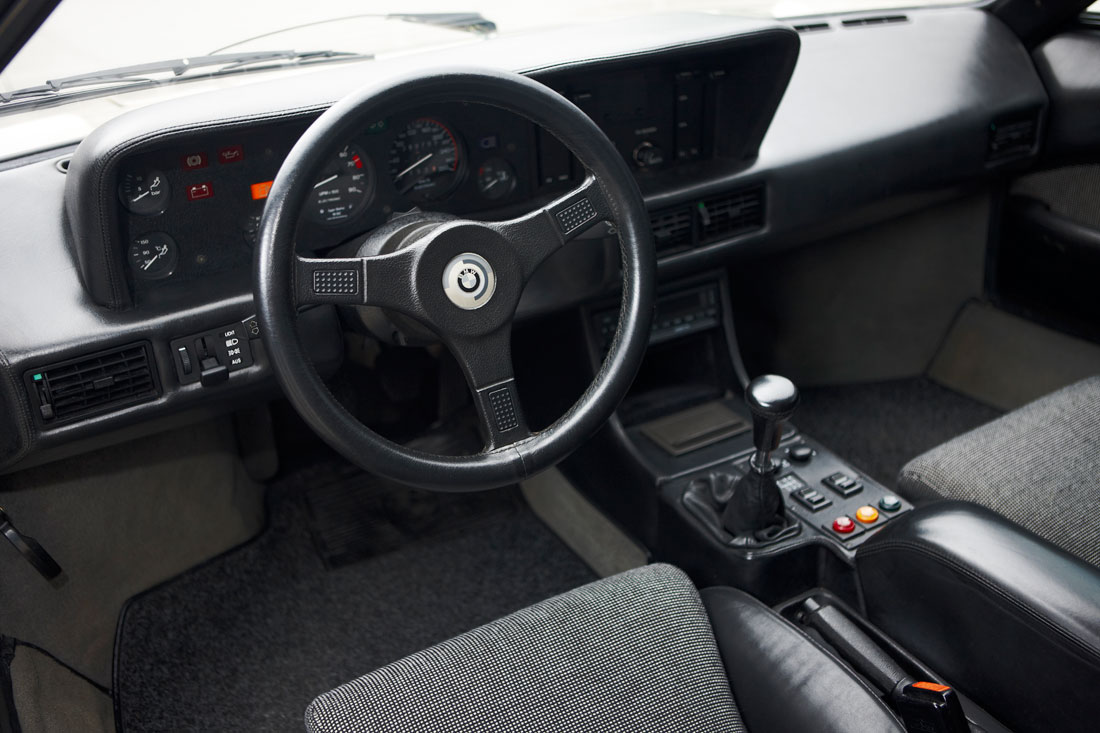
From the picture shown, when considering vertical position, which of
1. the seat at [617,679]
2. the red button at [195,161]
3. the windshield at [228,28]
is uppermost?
the windshield at [228,28]

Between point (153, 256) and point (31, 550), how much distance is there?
56cm

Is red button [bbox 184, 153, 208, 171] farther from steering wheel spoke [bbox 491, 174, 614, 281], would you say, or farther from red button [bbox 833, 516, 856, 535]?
red button [bbox 833, 516, 856, 535]

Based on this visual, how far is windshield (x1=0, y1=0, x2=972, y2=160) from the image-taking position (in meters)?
1.47

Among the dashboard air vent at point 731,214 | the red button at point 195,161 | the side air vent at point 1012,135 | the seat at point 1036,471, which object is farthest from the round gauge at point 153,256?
the side air vent at point 1012,135

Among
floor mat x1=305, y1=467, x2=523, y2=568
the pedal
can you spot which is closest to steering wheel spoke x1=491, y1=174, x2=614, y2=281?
the pedal

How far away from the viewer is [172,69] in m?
1.60

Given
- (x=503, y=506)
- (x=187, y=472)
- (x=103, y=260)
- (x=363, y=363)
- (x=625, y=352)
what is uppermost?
(x=103, y=260)

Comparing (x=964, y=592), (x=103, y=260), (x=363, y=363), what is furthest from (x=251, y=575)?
(x=964, y=592)

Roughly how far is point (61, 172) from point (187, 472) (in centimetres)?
83

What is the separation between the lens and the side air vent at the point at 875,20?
2.30 metres

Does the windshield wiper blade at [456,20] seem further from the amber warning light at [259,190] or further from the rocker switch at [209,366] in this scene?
the rocker switch at [209,366]

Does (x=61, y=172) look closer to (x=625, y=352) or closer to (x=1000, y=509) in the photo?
(x=625, y=352)

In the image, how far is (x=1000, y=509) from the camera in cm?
148

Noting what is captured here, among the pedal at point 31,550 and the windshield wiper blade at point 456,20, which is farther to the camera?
the windshield wiper blade at point 456,20
